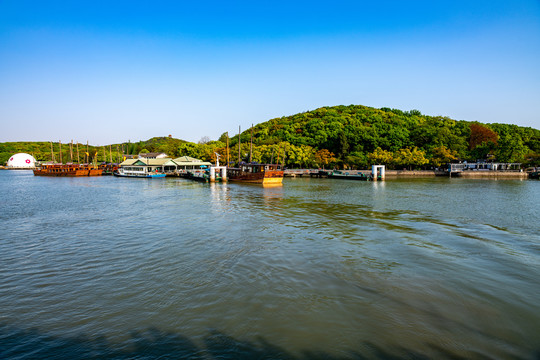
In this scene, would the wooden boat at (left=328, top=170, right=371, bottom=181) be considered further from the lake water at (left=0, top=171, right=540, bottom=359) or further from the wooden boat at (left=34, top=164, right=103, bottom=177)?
the wooden boat at (left=34, top=164, right=103, bottom=177)

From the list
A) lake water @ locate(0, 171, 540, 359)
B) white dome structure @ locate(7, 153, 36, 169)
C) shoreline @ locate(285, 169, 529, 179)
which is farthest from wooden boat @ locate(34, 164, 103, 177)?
white dome structure @ locate(7, 153, 36, 169)

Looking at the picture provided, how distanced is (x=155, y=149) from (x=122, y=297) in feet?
534

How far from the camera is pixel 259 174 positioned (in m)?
47.9

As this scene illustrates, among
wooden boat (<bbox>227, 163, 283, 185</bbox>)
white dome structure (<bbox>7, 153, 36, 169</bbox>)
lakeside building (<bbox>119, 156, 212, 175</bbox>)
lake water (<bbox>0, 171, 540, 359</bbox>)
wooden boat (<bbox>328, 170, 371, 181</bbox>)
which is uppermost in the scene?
white dome structure (<bbox>7, 153, 36, 169</bbox>)

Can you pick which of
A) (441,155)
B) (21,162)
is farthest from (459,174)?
(21,162)

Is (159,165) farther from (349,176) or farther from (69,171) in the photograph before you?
(349,176)

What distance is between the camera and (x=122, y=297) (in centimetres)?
792

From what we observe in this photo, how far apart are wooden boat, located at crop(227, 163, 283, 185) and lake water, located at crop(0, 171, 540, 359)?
30.6 m

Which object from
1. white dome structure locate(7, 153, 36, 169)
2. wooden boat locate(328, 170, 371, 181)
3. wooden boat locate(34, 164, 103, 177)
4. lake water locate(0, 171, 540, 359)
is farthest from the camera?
white dome structure locate(7, 153, 36, 169)

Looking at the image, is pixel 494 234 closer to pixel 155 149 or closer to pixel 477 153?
pixel 477 153

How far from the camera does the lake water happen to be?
5.92 meters

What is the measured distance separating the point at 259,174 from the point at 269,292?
3982 cm

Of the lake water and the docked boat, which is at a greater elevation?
the docked boat

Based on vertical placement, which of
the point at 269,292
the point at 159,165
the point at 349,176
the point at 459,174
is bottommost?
the point at 269,292
